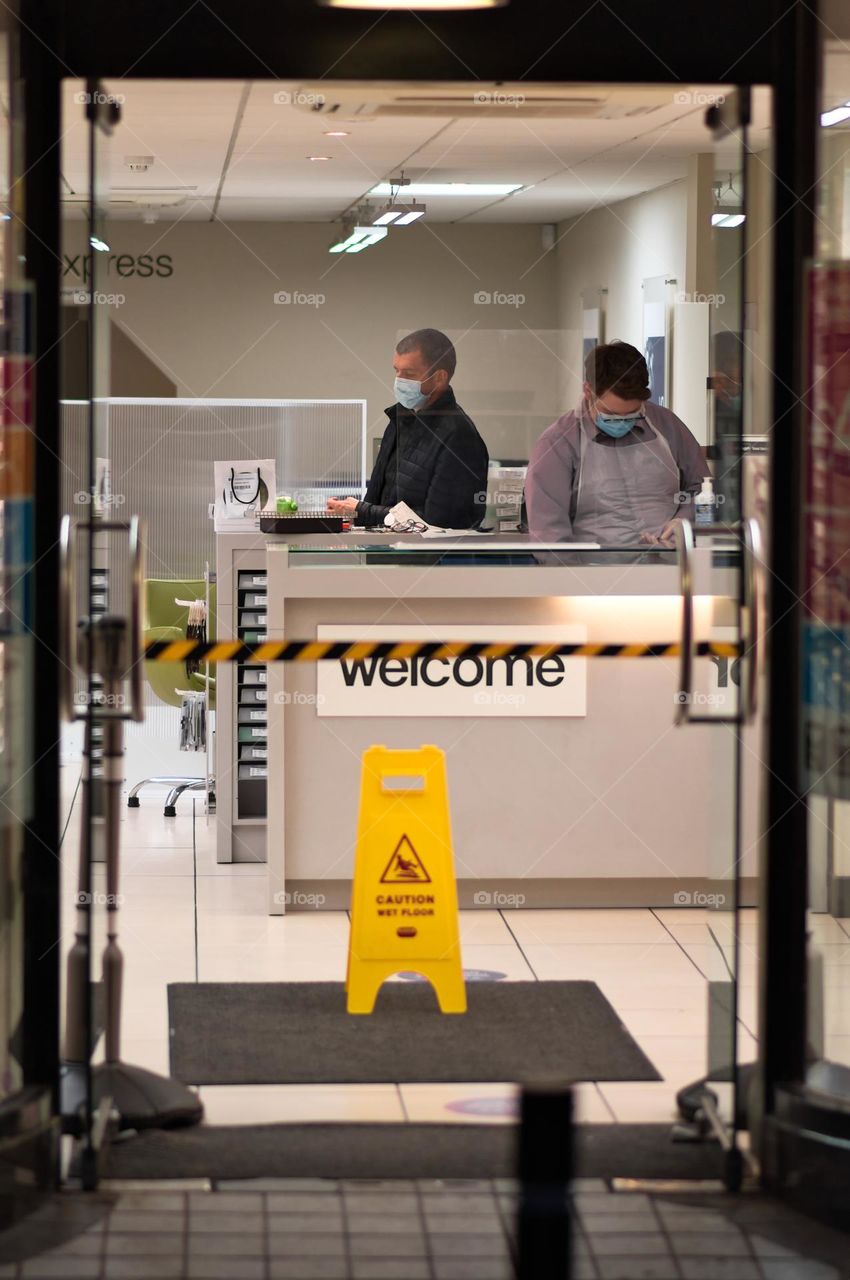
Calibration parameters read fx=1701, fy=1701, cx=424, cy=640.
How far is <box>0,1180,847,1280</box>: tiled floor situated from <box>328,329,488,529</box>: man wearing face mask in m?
4.31

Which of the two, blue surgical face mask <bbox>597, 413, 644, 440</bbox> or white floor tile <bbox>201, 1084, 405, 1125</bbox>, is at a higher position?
blue surgical face mask <bbox>597, 413, 644, 440</bbox>

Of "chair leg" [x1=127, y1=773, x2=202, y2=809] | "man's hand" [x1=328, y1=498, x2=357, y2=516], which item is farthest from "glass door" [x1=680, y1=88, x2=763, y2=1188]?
"man's hand" [x1=328, y1=498, x2=357, y2=516]

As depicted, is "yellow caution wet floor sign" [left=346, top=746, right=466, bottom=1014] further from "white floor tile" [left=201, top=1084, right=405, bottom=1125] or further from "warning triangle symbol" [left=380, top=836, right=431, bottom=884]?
"white floor tile" [left=201, top=1084, right=405, bottom=1125]

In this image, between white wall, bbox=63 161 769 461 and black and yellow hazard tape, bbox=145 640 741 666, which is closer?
black and yellow hazard tape, bbox=145 640 741 666

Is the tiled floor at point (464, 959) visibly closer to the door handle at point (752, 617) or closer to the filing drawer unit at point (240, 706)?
the filing drawer unit at point (240, 706)

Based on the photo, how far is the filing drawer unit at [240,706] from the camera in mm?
6133

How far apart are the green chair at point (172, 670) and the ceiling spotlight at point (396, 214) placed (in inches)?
207

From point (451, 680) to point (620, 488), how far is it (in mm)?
1152

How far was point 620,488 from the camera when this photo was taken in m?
6.20

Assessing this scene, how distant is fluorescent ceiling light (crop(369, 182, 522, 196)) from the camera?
11.3 metres

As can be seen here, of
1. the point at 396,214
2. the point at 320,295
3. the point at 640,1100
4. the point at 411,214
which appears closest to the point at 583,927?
the point at 640,1100

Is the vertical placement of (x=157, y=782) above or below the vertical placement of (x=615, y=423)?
below

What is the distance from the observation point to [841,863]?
328 centimetres

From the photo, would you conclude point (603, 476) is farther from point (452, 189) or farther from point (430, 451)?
point (452, 189)
